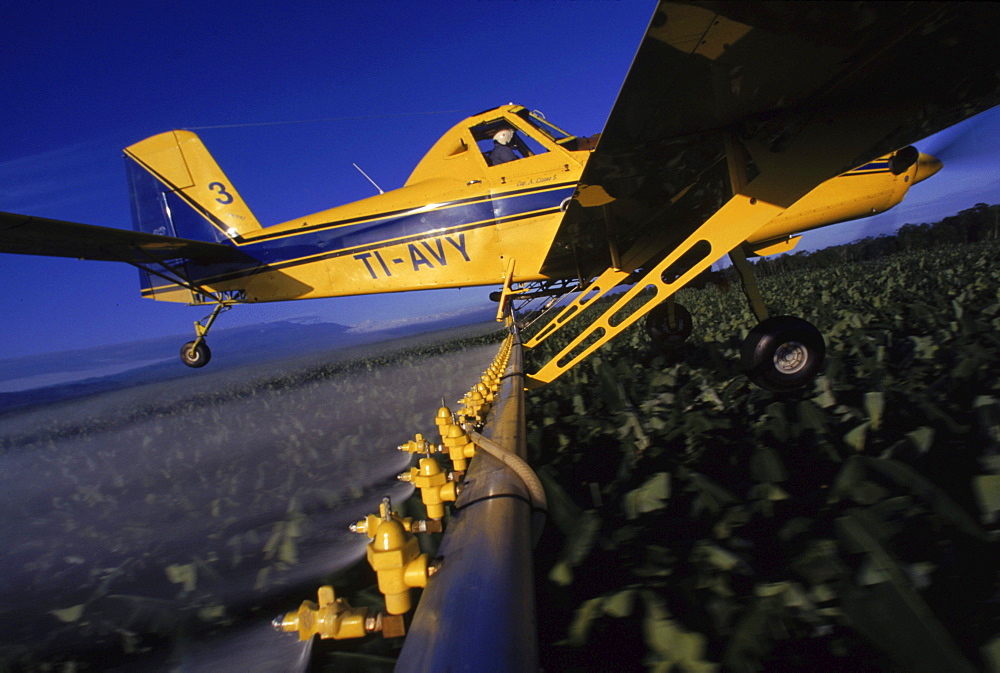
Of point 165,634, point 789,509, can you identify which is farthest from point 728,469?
point 165,634

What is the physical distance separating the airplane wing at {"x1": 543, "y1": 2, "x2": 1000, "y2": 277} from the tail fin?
7.38 m

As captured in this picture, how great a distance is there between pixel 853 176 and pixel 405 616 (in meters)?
4.95

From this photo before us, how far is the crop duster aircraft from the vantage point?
1.52 metres

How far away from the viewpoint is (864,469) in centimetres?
117

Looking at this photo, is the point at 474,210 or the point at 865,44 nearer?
the point at 865,44

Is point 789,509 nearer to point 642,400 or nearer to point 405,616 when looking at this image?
point 405,616

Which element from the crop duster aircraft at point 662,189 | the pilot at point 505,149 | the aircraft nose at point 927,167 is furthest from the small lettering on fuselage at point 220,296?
the aircraft nose at point 927,167

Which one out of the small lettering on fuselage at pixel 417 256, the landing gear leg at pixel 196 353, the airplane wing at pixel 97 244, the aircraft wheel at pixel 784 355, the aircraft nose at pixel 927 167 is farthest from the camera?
the landing gear leg at pixel 196 353

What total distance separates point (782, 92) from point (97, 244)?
684cm

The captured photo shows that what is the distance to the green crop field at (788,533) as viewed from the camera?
0.69 meters

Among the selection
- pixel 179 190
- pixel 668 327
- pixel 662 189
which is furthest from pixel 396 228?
pixel 179 190

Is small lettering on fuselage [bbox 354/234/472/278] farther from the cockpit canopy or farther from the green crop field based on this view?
the green crop field

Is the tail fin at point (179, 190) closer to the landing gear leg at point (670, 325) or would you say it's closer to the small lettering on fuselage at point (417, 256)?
the small lettering on fuselage at point (417, 256)

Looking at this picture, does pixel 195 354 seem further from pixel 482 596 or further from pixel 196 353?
pixel 482 596
